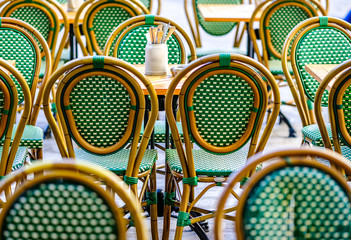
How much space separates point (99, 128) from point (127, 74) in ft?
0.84

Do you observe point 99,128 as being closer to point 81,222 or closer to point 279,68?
point 81,222

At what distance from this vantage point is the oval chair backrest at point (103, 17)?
378 centimetres

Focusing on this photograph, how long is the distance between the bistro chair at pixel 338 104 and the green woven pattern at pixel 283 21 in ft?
5.77

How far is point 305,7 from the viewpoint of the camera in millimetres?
3920

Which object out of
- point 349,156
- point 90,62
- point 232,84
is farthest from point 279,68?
point 90,62

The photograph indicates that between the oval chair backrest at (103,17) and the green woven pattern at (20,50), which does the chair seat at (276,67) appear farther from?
the green woven pattern at (20,50)

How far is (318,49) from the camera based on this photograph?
115 inches

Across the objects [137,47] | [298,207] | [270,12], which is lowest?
[298,207]

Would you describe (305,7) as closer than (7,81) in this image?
No

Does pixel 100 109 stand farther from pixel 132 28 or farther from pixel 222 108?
pixel 132 28

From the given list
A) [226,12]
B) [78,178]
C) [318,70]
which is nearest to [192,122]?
[318,70]

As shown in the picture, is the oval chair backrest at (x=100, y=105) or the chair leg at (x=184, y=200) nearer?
the oval chair backrest at (x=100, y=105)

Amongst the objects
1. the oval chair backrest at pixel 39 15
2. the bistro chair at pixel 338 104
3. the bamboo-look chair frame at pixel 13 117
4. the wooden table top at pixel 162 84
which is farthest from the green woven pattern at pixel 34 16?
the bistro chair at pixel 338 104

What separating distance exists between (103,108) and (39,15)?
188cm
